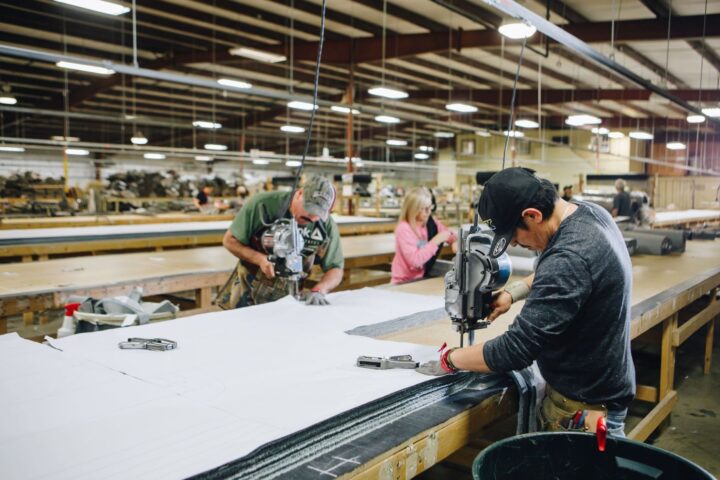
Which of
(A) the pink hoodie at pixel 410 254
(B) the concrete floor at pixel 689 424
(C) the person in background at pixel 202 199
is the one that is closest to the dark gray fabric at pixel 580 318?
(B) the concrete floor at pixel 689 424

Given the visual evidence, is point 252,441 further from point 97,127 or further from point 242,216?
point 97,127

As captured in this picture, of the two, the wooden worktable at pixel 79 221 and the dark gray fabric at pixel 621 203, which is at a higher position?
the dark gray fabric at pixel 621 203

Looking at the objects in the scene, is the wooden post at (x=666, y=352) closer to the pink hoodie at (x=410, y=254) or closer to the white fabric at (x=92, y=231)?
the pink hoodie at (x=410, y=254)

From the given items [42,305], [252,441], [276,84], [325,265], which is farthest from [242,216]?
[276,84]

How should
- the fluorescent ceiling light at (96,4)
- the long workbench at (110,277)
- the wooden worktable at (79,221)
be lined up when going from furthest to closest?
the wooden worktable at (79,221)
the fluorescent ceiling light at (96,4)
the long workbench at (110,277)

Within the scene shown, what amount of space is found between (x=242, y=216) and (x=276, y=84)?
10357mm

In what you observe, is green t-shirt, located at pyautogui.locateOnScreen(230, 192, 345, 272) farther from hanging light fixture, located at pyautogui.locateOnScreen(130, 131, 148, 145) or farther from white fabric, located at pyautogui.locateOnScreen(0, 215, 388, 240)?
hanging light fixture, located at pyautogui.locateOnScreen(130, 131, 148, 145)

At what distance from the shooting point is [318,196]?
2727mm

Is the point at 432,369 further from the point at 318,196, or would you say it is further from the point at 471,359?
the point at 318,196

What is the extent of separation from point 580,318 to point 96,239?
4.99 m

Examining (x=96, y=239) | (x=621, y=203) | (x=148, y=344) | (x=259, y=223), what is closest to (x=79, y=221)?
(x=96, y=239)

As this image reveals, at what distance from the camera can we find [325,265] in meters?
3.23

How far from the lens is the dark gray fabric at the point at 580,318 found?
1.48 metres

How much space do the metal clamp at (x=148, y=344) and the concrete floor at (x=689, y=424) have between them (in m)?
1.37
